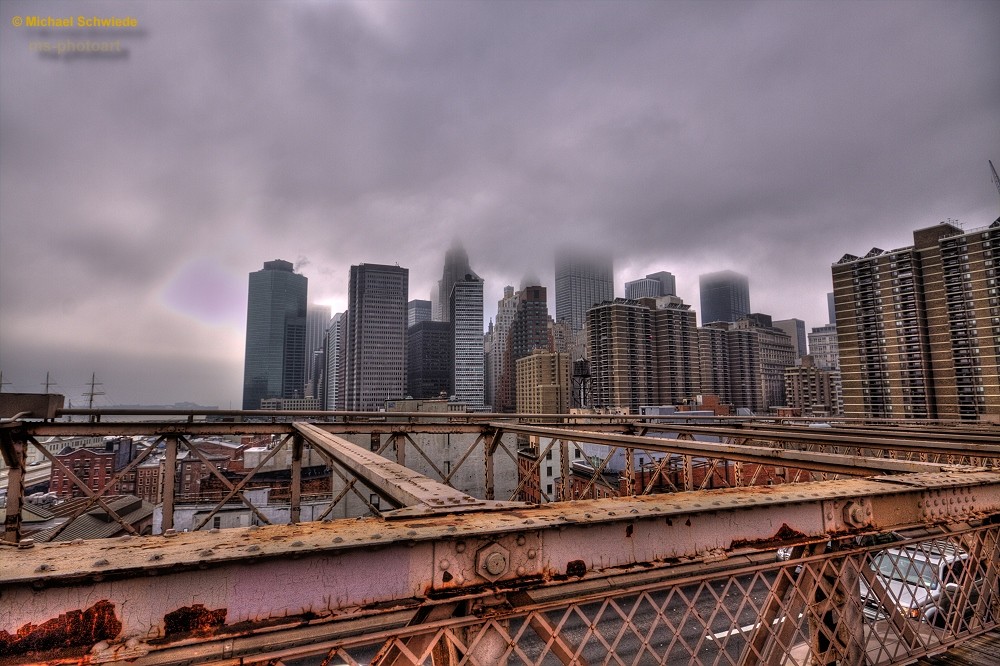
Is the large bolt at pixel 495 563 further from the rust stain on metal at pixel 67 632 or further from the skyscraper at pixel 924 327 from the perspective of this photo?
the skyscraper at pixel 924 327

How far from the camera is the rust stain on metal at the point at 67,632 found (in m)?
1.62

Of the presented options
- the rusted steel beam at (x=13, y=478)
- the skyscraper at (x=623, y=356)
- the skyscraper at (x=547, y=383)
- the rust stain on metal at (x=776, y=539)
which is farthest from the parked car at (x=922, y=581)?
the skyscraper at (x=547, y=383)

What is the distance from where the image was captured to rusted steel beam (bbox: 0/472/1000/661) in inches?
66.7

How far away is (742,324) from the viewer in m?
140

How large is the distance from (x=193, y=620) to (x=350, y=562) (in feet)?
1.91

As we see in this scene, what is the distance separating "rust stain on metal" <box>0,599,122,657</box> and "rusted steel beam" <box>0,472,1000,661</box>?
10 mm

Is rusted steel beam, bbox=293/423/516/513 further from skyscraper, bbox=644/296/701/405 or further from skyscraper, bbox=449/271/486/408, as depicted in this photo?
skyscraper, bbox=449/271/486/408

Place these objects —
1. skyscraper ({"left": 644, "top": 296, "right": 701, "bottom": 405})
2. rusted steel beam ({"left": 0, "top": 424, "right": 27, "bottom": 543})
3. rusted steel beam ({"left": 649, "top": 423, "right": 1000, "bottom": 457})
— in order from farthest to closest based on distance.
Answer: skyscraper ({"left": 644, "top": 296, "right": 701, "bottom": 405}) → rusted steel beam ({"left": 0, "top": 424, "right": 27, "bottom": 543}) → rusted steel beam ({"left": 649, "top": 423, "right": 1000, "bottom": 457})

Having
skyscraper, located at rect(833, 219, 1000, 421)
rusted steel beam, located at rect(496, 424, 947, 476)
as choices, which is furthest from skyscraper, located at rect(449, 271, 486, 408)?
rusted steel beam, located at rect(496, 424, 947, 476)

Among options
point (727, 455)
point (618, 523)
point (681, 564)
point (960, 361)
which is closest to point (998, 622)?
point (727, 455)

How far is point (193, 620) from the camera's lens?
178 cm

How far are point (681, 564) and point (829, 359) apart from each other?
233653 mm

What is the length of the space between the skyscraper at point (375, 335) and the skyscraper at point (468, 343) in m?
21.4

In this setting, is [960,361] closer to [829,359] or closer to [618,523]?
[618,523]
